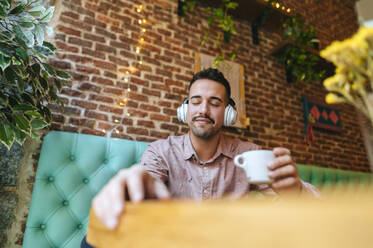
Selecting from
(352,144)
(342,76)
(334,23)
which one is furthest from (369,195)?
(334,23)

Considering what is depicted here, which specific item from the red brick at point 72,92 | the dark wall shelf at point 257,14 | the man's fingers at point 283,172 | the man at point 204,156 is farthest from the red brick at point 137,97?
the man's fingers at point 283,172

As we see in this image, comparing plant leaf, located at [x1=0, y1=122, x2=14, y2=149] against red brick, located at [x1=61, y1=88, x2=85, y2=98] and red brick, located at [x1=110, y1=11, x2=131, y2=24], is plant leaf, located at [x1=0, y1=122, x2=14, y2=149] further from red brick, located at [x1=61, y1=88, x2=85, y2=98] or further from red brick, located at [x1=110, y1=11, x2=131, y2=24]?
red brick, located at [x1=110, y1=11, x2=131, y2=24]

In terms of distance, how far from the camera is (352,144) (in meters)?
3.14

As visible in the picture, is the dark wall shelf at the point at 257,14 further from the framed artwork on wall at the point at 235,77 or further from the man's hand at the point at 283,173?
the man's hand at the point at 283,173

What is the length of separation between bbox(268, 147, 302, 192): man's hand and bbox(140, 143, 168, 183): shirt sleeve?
2.12 ft

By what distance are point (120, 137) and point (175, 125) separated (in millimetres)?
490

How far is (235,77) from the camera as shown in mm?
2529

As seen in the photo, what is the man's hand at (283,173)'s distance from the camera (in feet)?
2.34

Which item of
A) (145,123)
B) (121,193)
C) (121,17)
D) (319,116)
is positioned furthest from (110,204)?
(319,116)

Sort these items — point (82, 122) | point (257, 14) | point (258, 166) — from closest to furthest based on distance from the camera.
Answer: point (258, 166)
point (82, 122)
point (257, 14)

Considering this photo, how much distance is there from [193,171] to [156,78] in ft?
3.58

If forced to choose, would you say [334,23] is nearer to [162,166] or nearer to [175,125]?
[175,125]

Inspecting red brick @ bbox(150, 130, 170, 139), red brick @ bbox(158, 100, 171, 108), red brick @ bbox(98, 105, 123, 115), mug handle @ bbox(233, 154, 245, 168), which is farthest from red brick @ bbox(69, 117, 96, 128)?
mug handle @ bbox(233, 154, 245, 168)

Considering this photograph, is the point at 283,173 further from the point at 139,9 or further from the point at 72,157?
the point at 139,9
